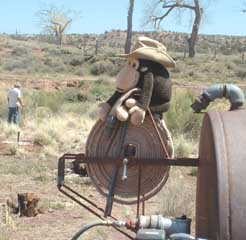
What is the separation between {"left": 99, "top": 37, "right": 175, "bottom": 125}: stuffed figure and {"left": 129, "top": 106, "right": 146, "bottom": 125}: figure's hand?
15 centimetres

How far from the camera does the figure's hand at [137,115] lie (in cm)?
565

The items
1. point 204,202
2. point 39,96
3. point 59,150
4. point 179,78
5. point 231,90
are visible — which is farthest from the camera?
point 179,78

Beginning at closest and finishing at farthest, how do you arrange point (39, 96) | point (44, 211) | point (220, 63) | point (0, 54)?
point (44, 211)
point (39, 96)
point (220, 63)
point (0, 54)

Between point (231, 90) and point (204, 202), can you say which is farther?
point (231, 90)

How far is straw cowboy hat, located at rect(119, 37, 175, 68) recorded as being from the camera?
5965 mm

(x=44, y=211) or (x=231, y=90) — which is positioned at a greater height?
(x=231, y=90)

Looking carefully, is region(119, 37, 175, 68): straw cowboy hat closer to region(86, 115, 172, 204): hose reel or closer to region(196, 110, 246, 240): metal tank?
region(86, 115, 172, 204): hose reel

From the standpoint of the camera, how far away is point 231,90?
18.0ft

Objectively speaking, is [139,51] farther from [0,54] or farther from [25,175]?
[0,54]

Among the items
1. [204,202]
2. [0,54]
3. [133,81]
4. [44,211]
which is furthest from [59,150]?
[0,54]

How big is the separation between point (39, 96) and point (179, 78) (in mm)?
18045

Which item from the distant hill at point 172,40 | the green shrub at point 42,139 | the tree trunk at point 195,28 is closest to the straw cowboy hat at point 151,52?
the green shrub at point 42,139

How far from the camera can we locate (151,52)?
5.97 m

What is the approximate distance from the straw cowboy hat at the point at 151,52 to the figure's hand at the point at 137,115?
1.69ft
